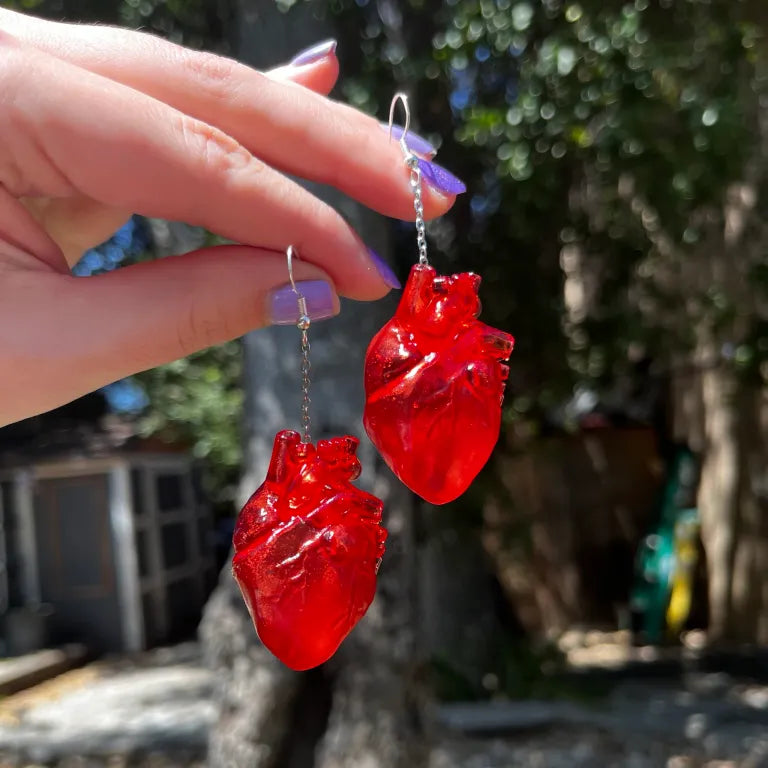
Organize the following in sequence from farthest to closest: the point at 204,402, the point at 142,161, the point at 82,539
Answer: the point at 82,539
the point at 204,402
the point at 142,161

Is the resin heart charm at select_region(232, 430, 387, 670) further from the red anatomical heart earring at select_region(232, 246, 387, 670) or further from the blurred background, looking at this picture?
the blurred background

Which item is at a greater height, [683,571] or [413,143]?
[413,143]

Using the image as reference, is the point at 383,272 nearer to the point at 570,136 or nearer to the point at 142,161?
the point at 142,161

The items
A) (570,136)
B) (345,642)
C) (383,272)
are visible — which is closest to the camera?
(383,272)

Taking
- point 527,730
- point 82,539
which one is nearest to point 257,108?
point 527,730

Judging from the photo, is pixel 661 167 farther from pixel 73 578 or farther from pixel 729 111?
pixel 73 578

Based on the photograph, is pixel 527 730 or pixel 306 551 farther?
pixel 527 730

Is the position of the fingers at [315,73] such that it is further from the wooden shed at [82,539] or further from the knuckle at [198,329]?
the wooden shed at [82,539]
